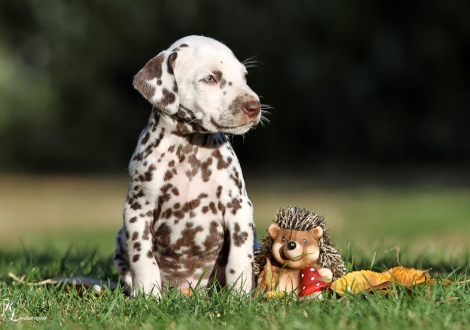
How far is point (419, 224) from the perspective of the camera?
12.9 metres

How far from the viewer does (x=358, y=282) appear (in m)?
4.44

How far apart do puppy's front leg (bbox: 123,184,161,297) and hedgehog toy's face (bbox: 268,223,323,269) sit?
848 mm

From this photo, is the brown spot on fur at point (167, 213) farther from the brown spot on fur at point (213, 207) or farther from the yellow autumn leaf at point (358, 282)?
the yellow autumn leaf at point (358, 282)

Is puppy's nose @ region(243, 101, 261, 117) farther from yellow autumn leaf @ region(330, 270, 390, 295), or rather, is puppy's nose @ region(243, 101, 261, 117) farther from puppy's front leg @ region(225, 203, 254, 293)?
yellow autumn leaf @ region(330, 270, 390, 295)

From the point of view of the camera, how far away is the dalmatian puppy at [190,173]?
4.66 meters

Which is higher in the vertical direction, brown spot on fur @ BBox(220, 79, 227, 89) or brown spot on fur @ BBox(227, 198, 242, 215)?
brown spot on fur @ BBox(220, 79, 227, 89)

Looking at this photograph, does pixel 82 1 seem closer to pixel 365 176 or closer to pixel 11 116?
pixel 11 116

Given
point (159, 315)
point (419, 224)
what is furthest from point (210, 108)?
point (419, 224)

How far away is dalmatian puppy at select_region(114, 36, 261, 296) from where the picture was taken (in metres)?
4.66

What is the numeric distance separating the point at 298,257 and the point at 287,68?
20.5 m

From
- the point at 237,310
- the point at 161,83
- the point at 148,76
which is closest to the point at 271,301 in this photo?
the point at 237,310

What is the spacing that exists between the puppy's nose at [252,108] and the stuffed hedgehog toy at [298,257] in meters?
0.75
